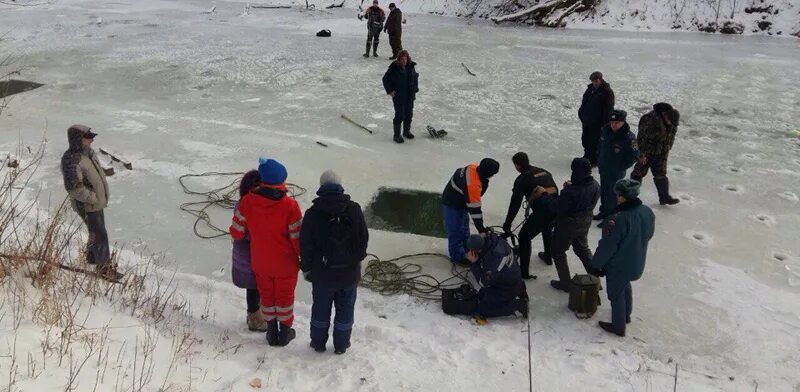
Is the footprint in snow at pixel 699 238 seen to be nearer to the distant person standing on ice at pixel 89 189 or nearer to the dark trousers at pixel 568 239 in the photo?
the dark trousers at pixel 568 239

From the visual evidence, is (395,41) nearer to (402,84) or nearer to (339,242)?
(402,84)

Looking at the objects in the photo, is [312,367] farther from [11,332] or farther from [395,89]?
[395,89]

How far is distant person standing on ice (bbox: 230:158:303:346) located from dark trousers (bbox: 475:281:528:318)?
1642mm

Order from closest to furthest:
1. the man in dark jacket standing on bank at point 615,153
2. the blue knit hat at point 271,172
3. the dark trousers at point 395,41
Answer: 1. the blue knit hat at point 271,172
2. the man in dark jacket standing on bank at point 615,153
3. the dark trousers at point 395,41

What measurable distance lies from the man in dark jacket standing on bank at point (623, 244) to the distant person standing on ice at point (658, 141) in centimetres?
240

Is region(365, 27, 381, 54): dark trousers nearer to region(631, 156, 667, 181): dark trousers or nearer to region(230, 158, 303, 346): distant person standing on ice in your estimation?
region(631, 156, 667, 181): dark trousers

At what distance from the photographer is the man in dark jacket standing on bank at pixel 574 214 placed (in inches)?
186

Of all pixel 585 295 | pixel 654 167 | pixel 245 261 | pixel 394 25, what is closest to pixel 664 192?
pixel 654 167

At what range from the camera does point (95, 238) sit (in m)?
4.90

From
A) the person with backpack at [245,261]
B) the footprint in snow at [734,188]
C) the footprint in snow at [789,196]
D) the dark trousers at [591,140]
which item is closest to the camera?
the person with backpack at [245,261]

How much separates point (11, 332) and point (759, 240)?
6658 mm

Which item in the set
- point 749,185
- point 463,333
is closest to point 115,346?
point 463,333

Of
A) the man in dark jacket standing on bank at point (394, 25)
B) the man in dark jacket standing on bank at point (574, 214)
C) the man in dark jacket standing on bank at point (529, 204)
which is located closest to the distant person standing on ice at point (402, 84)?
the man in dark jacket standing on bank at point (529, 204)

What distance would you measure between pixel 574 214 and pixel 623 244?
66 cm
